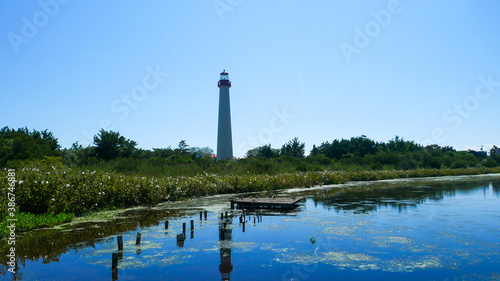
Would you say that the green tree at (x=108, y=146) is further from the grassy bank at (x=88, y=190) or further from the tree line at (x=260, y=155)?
the grassy bank at (x=88, y=190)

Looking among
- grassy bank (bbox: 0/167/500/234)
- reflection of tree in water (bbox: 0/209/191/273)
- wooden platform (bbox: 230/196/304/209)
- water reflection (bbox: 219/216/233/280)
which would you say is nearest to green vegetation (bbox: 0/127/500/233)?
grassy bank (bbox: 0/167/500/234)

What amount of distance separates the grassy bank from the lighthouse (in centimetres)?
2612

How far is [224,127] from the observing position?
5475 centimetres

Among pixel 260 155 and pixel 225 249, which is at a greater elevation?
pixel 260 155

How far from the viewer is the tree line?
87.5 feet

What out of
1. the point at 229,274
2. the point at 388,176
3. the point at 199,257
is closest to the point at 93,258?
the point at 199,257

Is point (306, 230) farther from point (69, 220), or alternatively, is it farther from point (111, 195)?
point (111, 195)

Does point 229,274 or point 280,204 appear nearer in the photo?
point 229,274

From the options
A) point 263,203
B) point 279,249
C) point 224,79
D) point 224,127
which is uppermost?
point 224,79

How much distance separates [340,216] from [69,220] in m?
10.7

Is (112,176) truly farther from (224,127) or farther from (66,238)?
(224,127)

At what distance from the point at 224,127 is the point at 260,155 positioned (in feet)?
42.6

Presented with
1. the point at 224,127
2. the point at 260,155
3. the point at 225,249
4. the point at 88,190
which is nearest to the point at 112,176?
the point at 88,190

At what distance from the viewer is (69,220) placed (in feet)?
44.0
